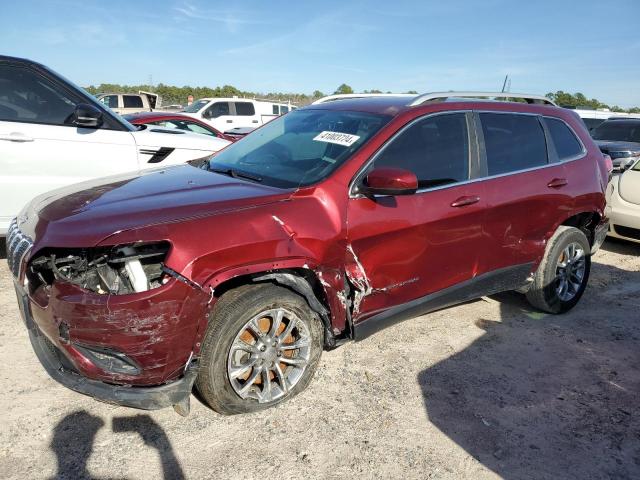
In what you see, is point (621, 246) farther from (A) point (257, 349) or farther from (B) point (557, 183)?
(A) point (257, 349)

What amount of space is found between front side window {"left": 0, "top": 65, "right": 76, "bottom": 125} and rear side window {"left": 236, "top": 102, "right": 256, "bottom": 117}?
14.8m

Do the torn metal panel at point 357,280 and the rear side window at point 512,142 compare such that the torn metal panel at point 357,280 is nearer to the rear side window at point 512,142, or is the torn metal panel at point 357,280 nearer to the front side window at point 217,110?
the rear side window at point 512,142

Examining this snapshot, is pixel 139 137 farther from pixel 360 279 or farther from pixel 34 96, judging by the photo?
pixel 360 279

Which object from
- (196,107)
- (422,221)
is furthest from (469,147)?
(196,107)

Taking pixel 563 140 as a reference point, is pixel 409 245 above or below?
below

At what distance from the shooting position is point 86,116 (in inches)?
185

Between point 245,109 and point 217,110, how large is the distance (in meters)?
1.35

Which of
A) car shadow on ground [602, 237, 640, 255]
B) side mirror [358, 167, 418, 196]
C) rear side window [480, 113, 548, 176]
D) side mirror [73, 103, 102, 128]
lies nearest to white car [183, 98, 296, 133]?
side mirror [73, 103, 102, 128]

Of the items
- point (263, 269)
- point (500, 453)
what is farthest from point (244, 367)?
point (500, 453)

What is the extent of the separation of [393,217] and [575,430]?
163cm

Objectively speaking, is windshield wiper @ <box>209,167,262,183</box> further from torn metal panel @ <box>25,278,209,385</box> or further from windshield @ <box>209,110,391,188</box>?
torn metal panel @ <box>25,278,209,385</box>

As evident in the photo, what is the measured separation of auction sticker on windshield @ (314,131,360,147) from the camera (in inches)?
130

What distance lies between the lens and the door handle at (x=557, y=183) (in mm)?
4109

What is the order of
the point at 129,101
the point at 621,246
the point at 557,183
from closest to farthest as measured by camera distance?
the point at 557,183 → the point at 621,246 → the point at 129,101
